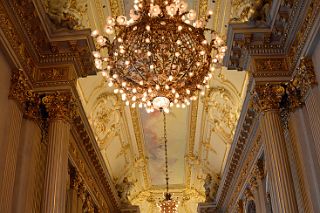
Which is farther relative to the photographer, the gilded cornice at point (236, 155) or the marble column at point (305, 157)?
the gilded cornice at point (236, 155)

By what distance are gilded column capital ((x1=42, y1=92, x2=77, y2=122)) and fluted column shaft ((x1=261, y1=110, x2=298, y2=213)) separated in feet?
10.6

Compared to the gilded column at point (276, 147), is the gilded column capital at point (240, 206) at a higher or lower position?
higher

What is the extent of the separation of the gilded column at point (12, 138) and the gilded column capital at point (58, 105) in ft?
1.88

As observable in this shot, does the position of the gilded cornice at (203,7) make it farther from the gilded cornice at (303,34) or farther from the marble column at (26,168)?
the marble column at (26,168)

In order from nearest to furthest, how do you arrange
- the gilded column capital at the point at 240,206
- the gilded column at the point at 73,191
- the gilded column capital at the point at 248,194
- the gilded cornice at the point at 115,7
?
1. the gilded cornice at the point at 115,7
2. the gilded column at the point at 73,191
3. the gilded column capital at the point at 248,194
4. the gilded column capital at the point at 240,206

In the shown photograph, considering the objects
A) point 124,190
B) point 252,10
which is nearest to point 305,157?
point 252,10

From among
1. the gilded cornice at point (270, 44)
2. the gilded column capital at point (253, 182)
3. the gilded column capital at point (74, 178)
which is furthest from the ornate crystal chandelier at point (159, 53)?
the gilded column capital at point (253, 182)

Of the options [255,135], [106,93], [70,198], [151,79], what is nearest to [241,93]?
[255,135]

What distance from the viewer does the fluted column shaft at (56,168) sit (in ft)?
25.0

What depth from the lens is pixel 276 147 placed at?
7.98 meters

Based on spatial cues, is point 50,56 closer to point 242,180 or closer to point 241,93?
point 241,93

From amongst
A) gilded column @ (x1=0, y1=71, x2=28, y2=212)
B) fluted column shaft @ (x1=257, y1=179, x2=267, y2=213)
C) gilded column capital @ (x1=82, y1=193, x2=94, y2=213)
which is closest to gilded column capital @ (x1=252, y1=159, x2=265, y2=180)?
fluted column shaft @ (x1=257, y1=179, x2=267, y2=213)

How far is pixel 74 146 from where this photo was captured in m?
10.9

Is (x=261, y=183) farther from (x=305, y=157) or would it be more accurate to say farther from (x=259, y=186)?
(x=305, y=157)
